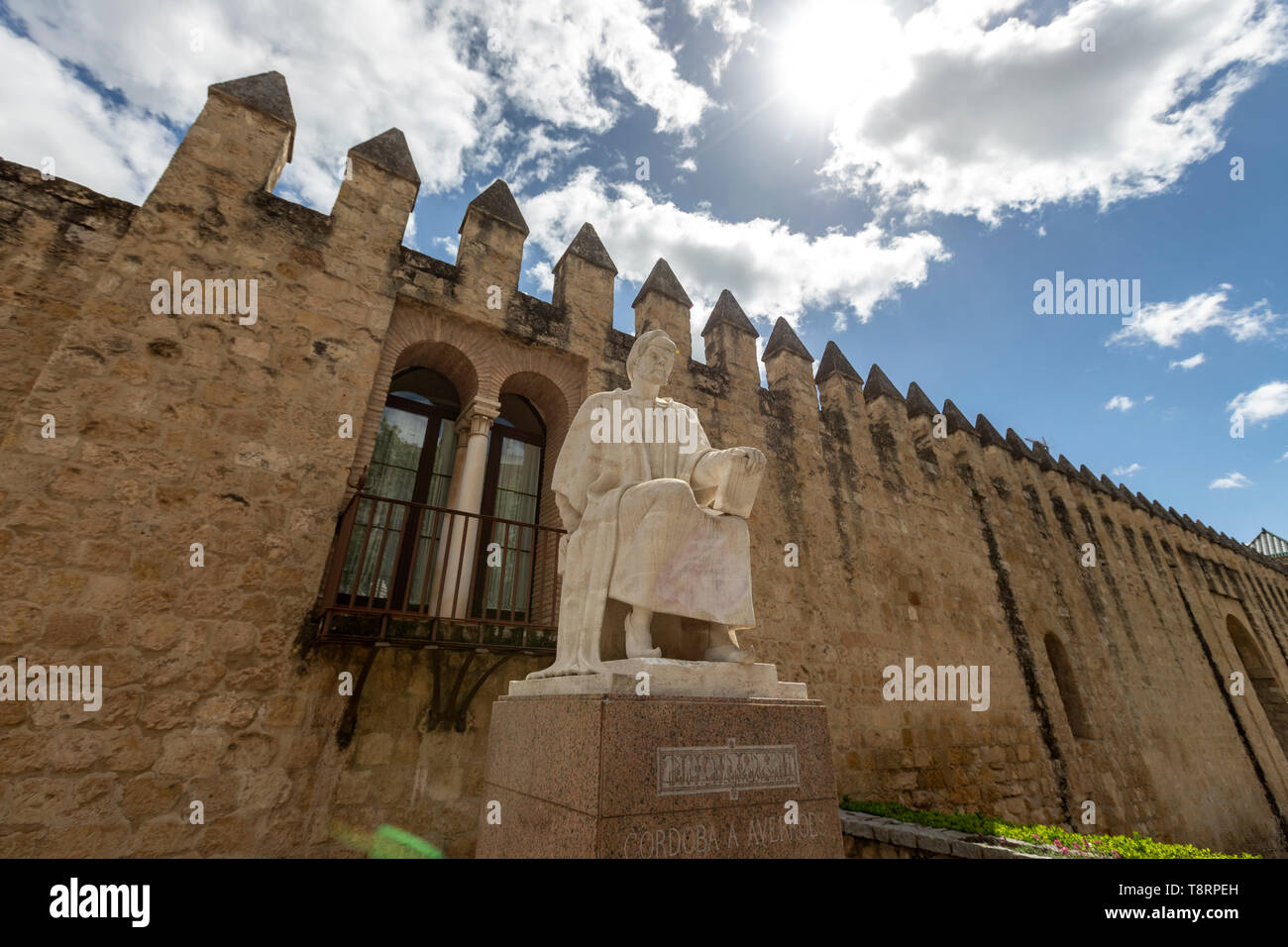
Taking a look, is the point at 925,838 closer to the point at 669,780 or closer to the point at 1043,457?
the point at 669,780

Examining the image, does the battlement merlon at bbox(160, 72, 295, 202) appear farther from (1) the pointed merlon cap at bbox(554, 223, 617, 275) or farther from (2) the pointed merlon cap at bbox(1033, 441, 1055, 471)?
(2) the pointed merlon cap at bbox(1033, 441, 1055, 471)

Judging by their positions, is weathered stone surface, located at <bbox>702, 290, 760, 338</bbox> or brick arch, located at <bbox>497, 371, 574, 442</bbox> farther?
weathered stone surface, located at <bbox>702, 290, 760, 338</bbox>

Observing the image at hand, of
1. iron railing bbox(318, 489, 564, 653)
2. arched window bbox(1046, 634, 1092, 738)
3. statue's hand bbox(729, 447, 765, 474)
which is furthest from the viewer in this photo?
arched window bbox(1046, 634, 1092, 738)

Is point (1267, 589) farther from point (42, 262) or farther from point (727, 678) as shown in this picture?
point (42, 262)

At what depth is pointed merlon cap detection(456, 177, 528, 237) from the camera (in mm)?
6336

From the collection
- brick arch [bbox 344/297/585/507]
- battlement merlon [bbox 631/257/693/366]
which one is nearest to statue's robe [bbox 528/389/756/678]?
brick arch [bbox 344/297/585/507]

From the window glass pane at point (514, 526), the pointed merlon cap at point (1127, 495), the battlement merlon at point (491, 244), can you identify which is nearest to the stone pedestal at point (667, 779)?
the window glass pane at point (514, 526)

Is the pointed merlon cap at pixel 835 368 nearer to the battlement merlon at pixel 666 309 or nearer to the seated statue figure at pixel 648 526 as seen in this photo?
the battlement merlon at pixel 666 309

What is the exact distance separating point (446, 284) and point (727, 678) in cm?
494

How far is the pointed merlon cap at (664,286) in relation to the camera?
762 cm

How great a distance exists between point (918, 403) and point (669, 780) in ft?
33.9

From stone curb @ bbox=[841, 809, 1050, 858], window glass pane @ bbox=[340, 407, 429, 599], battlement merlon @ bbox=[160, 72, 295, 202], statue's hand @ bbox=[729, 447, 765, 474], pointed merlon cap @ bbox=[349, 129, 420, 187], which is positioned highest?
pointed merlon cap @ bbox=[349, 129, 420, 187]

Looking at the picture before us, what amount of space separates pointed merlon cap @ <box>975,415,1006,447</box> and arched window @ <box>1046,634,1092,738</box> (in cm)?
385

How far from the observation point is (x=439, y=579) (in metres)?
4.93
